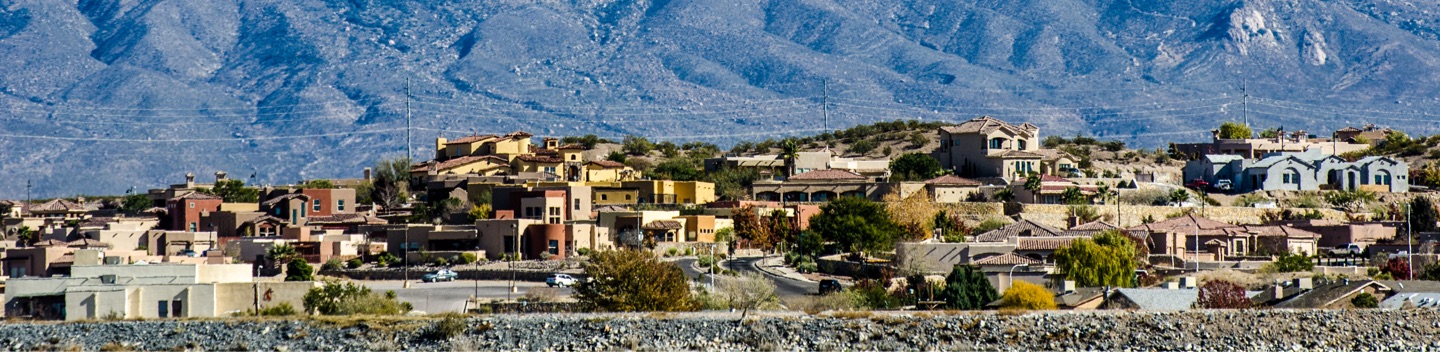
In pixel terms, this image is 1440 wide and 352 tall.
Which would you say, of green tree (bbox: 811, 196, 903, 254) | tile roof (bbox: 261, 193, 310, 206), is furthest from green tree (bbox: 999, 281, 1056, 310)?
tile roof (bbox: 261, 193, 310, 206)

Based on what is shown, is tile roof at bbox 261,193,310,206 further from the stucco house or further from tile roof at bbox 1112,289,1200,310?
tile roof at bbox 1112,289,1200,310

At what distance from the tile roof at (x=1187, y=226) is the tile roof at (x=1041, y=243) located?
972cm

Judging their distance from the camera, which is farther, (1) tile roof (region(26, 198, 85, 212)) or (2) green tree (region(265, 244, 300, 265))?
(1) tile roof (region(26, 198, 85, 212))

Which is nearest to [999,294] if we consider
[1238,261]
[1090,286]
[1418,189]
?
[1090,286]

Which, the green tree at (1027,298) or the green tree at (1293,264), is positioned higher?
the green tree at (1293,264)

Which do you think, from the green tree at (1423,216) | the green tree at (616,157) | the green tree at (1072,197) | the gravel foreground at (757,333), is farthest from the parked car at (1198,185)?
the gravel foreground at (757,333)

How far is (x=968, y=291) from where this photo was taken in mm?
55000

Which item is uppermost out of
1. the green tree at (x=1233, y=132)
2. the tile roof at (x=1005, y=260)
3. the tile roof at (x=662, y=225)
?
the green tree at (x=1233, y=132)

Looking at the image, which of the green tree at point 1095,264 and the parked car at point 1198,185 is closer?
the green tree at point 1095,264

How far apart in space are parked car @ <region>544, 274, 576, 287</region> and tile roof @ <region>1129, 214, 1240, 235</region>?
20208 millimetres

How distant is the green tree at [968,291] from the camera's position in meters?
54.2

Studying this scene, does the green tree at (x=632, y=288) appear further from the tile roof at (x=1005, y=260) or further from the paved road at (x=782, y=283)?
the tile roof at (x=1005, y=260)

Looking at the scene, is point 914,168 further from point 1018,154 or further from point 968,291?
point 968,291

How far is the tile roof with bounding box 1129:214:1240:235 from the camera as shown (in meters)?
76.6
